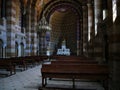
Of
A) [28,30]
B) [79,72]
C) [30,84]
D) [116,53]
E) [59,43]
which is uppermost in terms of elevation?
[28,30]

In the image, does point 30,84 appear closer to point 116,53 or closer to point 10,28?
point 116,53

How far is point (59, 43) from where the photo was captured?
45.3 metres

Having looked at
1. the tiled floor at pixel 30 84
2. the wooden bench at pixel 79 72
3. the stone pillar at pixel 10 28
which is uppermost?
the stone pillar at pixel 10 28

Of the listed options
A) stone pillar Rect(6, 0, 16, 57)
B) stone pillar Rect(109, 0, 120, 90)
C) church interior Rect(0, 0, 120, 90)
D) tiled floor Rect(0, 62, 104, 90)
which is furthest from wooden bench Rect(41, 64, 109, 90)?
stone pillar Rect(6, 0, 16, 57)

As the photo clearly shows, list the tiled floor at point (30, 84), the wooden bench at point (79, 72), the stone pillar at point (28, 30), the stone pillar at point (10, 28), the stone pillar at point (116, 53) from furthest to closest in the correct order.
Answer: the stone pillar at point (28, 30), the stone pillar at point (10, 28), the tiled floor at point (30, 84), the wooden bench at point (79, 72), the stone pillar at point (116, 53)

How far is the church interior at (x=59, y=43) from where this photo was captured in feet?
24.4

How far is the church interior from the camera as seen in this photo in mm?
7449

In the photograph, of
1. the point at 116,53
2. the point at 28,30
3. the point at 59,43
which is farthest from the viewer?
the point at 59,43

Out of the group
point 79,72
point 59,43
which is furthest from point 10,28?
point 59,43

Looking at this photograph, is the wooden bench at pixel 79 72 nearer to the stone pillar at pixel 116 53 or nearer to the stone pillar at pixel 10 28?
the stone pillar at pixel 116 53

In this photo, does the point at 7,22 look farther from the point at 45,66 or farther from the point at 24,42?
the point at 45,66

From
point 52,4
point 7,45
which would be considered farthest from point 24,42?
point 52,4

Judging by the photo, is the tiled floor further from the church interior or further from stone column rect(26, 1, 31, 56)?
stone column rect(26, 1, 31, 56)

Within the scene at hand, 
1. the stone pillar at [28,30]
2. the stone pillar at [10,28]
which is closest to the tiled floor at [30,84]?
Result: the stone pillar at [10,28]
